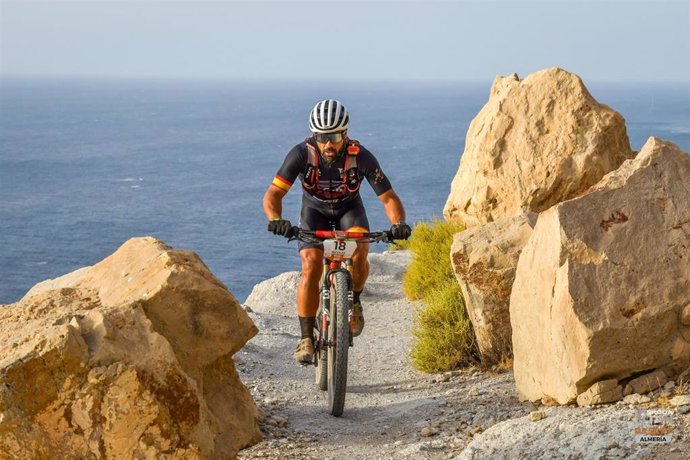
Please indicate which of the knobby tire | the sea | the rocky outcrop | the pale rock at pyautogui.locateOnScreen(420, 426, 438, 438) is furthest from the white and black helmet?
the sea

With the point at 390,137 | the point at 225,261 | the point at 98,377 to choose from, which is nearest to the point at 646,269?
the point at 98,377

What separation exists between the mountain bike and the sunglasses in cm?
86

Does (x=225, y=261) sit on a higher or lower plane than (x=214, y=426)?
lower

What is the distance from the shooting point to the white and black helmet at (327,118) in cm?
849

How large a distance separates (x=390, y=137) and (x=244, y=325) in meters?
129

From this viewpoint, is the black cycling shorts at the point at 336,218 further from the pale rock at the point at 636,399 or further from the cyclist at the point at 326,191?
the pale rock at the point at 636,399

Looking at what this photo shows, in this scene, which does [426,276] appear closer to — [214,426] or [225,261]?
[214,426]

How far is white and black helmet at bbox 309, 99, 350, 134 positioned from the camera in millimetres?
8492

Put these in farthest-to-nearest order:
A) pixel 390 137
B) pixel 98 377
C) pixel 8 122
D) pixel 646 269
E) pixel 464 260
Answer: pixel 8 122 < pixel 390 137 < pixel 464 260 < pixel 646 269 < pixel 98 377

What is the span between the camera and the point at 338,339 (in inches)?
319

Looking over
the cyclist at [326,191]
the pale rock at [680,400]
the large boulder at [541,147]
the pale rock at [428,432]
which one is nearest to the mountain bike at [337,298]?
the cyclist at [326,191]

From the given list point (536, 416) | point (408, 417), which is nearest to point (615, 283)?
point (536, 416)

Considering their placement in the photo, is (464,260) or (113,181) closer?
(464,260)

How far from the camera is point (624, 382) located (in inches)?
300
